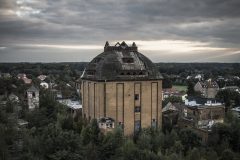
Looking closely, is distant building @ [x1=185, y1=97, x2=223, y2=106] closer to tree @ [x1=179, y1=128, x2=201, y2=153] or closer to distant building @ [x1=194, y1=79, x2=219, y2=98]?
tree @ [x1=179, y1=128, x2=201, y2=153]

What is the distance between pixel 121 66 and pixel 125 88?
2505mm

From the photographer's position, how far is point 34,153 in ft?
100

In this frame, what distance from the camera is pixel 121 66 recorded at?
39.2 meters

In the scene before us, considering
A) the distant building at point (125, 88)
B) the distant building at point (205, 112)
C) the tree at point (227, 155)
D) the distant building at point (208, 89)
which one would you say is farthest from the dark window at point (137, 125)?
the distant building at point (208, 89)

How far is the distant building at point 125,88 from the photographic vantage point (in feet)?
127

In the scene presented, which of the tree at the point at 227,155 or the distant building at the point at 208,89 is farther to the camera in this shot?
the distant building at the point at 208,89

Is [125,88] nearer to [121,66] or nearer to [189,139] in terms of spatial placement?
[121,66]

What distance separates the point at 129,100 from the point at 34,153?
510 inches

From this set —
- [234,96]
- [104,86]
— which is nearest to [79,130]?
[104,86]

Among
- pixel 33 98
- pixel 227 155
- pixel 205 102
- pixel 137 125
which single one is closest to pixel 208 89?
pixel 205 102

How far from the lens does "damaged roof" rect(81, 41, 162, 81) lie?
38969mm

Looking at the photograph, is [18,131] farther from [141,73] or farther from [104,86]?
[141,73]

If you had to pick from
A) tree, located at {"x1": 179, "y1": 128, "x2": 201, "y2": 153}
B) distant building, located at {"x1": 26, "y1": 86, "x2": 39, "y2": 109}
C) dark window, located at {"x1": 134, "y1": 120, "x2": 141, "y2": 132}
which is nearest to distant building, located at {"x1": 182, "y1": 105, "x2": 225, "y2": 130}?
dark window, located at {"x1": 134, "y1": 120, "x2": 141, "y2": 132}

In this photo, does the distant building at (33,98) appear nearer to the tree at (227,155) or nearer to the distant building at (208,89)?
the tree at (227,155)
